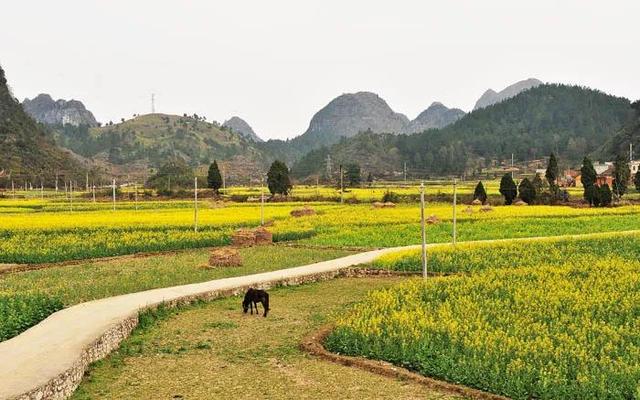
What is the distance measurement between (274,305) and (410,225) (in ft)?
94.5

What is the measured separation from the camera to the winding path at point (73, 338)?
11984 millimetres

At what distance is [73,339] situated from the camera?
50.3 ft

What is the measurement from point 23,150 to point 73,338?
147602 millimetres

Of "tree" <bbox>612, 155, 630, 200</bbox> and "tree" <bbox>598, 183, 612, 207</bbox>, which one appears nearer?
"tree" <bbox>598, 183, 612, 207</bbox>

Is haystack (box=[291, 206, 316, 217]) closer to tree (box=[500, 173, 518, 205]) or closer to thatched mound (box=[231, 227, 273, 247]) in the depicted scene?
thatched mound (box=[231, 227, 273, 247])

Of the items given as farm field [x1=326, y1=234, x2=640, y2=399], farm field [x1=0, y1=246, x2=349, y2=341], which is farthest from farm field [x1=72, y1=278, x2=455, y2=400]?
farm field [x1=0, y1=246, x2=349, y2=341]

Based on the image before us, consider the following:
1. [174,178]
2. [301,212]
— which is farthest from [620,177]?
[174,178]

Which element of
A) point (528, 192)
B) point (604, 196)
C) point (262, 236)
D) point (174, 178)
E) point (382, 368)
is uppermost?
point (174, 178)

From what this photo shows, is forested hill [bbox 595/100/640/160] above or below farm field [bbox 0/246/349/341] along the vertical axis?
above

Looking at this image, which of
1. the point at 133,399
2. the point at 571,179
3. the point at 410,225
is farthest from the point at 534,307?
the point at 571,179

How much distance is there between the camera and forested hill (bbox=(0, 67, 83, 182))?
140 metres

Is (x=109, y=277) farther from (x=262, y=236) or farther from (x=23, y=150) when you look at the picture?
(x=23, y=150)

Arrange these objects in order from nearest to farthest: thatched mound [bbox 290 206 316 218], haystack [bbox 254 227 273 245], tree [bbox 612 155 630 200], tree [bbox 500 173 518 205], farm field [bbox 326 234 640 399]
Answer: farm field [bbox 326 234 640 399] → haystack [bbox 254 227 273 245] → thatched mound [bbox 290 206 316 218] → tree [bbox 500 173 518 205] → tree [bbox 612 155 630 200]

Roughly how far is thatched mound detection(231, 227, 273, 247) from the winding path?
46.8 feet
